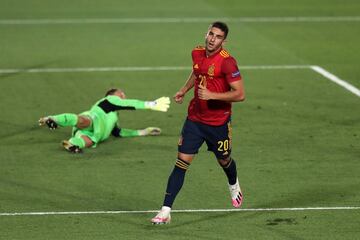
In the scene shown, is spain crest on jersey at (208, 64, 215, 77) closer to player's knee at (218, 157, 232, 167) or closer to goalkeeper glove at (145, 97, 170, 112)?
player's knee at (218, 157, 232, 167)

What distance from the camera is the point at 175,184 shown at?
12.7 m

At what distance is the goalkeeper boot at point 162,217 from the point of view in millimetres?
12531

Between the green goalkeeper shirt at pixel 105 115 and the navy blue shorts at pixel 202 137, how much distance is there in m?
3.48

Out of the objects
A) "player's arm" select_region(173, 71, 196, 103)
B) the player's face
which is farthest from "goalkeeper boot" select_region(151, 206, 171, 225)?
the player's face

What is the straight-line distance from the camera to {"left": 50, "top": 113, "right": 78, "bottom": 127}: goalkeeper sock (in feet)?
51.1

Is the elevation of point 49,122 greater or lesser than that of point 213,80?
lesser

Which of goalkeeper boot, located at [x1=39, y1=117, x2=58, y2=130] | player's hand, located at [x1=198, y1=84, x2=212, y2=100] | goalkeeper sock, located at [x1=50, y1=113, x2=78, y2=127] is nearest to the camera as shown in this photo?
player's hand, located at [x1=198, y1=84, x2=212, y2=100]

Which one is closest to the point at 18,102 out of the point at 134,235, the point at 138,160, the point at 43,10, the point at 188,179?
the point at 138,160

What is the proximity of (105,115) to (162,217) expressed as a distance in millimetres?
4240

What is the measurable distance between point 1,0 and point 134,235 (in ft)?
64.3

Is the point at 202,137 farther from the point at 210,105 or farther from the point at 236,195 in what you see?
the point at 236,195

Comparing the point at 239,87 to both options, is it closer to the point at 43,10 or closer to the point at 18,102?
the point at 18,102

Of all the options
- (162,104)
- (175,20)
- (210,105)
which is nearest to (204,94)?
(210,105)

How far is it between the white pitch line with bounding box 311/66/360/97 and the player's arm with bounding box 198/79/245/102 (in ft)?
26.2
